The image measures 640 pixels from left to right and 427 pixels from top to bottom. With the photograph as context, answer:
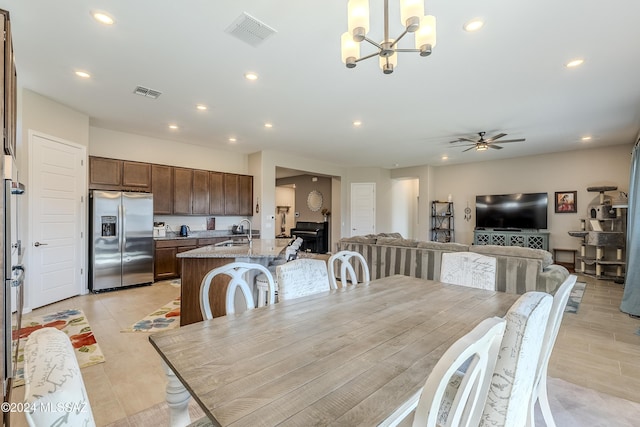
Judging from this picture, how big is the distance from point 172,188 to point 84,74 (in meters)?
2.77

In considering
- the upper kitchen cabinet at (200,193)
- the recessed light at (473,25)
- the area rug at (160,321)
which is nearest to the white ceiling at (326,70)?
the recessed light at (473,25)

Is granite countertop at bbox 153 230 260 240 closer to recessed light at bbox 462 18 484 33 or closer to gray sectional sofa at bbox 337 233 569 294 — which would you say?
gray sectional sofa at bbox 337 233 569 294

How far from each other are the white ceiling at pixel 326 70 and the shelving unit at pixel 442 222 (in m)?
3.43

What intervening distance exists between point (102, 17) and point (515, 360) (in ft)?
11.0

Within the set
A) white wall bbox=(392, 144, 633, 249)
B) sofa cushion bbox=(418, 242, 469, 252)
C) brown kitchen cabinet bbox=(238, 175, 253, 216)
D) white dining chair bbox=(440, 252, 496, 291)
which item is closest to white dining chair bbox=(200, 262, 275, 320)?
white dining chair bbox=(440, 252, 496, 291)

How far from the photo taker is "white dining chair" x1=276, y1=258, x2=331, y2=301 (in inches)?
75.2

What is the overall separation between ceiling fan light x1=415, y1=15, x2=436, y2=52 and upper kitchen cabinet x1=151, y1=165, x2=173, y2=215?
528cm

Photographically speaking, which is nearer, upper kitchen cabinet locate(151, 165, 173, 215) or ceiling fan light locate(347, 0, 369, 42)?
ceiling fan light locate(347, 0, 369, 42)

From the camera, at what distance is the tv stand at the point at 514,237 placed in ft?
22.5

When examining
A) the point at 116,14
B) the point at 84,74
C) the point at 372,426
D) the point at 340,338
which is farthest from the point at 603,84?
the point at 84,74

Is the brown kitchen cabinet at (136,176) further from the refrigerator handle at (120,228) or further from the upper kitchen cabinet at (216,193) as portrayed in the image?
the upper kitchen cabinet at (216,193)

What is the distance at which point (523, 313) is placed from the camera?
3.07 feet

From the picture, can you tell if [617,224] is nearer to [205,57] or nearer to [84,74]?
[205,57]

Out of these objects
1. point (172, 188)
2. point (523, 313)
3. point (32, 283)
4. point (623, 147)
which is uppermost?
point (623, 147)
